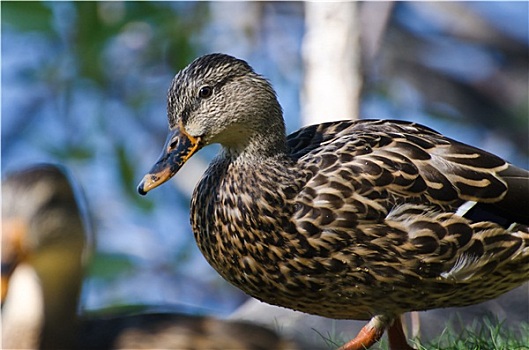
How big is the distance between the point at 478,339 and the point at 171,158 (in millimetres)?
1597

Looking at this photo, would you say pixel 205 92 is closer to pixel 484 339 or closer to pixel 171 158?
pixel 171 158

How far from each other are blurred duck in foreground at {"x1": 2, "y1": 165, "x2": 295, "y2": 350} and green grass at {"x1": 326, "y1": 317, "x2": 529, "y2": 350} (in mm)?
1026

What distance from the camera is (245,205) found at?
4.61 m

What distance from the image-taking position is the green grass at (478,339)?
15.9ft

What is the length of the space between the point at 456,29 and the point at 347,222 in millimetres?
7496

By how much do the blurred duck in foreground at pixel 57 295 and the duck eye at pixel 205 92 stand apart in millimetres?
1918

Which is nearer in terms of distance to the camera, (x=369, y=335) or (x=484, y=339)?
(x=369, y=335)

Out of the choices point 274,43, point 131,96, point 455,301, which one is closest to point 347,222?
point 455,301

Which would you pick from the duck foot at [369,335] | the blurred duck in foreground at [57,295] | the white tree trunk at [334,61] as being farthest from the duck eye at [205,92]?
the white tree trunk at [334,61]

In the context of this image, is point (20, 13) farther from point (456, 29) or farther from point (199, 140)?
point (456, 29)

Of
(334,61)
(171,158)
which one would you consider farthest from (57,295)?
(171,158)

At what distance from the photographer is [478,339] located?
4.94m

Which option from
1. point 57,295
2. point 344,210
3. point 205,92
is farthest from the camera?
point 57,295

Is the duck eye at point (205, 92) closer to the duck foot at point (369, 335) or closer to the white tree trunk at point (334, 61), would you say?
the duck foot at point (369, 335)
